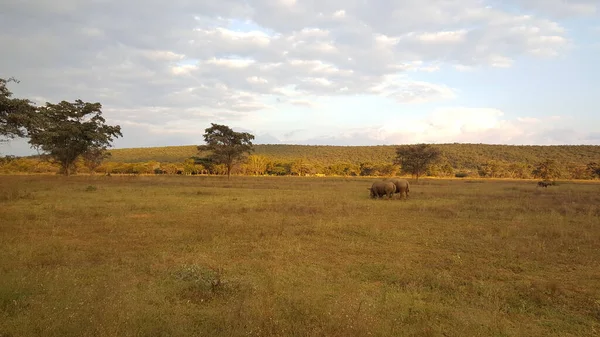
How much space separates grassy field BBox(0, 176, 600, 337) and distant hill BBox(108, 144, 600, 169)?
3075 inches

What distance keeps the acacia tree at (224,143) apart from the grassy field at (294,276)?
2860 cm

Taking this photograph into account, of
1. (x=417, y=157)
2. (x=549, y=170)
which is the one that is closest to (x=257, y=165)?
(x=417, y=157)

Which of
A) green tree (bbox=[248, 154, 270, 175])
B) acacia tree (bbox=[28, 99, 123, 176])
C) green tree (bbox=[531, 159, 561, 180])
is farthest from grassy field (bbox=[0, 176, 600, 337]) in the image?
green tree (bbox=[248, 154, 270, 175])

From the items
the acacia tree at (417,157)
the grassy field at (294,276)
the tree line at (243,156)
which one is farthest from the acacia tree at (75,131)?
the acacia tree at (417,157)

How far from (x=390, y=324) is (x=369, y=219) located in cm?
954

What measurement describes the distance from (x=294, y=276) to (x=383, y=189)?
57.3 ft

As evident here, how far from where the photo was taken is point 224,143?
4312cm

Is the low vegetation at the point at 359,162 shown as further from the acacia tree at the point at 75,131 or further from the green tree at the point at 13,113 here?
the green tree at the point at 13,113

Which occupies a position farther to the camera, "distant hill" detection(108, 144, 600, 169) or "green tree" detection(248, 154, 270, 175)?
"distant hill" detection(108, 144, 600, 169)

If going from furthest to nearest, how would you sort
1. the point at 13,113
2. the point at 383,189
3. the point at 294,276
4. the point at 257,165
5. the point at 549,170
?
the point at 257,165 < the point at 549,170 < the point at 383,189 < the point at 13,113 < the point at 294,276

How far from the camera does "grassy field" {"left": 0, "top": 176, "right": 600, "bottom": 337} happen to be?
5.05 metres

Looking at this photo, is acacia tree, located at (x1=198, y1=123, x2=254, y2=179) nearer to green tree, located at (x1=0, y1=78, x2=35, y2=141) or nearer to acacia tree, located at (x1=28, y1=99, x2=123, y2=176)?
acacia tree, located at (x1=28, y1=99, x2=123, y2=176)

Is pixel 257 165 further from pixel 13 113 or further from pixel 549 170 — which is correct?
pixel 13 113

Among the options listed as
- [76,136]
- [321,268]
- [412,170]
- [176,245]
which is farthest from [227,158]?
[321,268]
